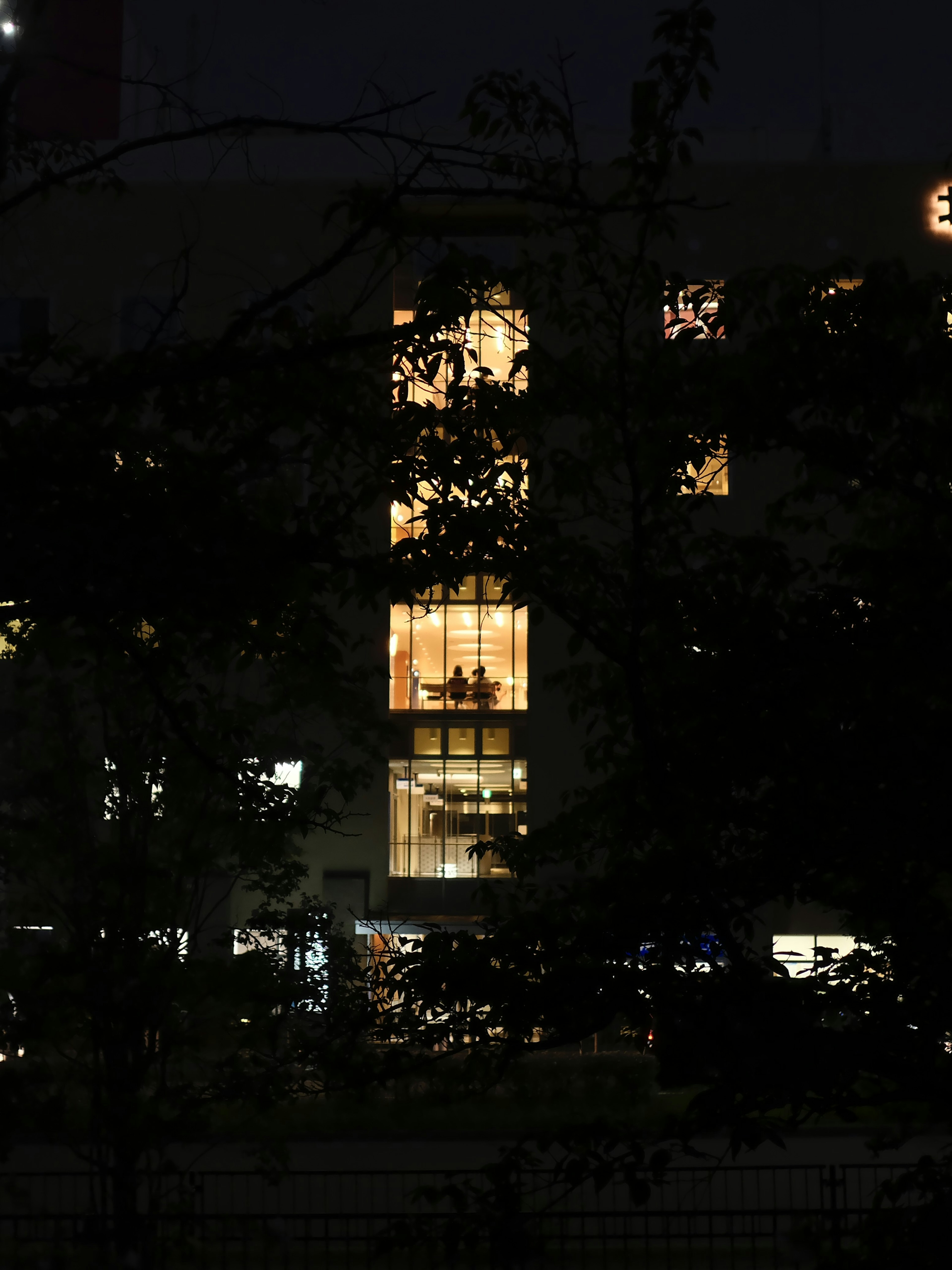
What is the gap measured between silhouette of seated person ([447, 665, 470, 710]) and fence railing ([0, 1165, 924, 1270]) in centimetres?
1711

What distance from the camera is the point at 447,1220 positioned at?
579cm

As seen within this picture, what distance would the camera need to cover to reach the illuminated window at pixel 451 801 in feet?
115

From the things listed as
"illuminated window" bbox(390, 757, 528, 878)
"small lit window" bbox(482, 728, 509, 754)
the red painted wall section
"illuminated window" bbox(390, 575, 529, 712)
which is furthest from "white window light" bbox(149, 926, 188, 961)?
"illuminated window" bbox(390, 575, 529, 712)

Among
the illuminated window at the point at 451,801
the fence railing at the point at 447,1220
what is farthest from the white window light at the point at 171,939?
the illuminated window at the point at 451,801

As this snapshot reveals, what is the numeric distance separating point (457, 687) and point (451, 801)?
3.31 m

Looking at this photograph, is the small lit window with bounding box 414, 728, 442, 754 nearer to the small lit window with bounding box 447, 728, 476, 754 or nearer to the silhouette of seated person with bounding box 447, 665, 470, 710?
the small lit window with bounding box 447, 728, 476, 754

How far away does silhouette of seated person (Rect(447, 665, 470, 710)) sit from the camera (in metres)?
35.7

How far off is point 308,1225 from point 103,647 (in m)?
8.84

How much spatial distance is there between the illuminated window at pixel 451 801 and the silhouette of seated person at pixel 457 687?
89cm

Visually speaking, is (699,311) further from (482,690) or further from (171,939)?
(482,690)

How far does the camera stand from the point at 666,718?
7.05 metres

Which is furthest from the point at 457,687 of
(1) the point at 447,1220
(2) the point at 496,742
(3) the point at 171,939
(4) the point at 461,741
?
(1) the point at 447,1220

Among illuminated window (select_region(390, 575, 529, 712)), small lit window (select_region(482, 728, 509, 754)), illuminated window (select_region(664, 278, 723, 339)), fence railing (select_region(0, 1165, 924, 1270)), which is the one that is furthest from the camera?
illuminated window (select_region(390, 575, 529, 712))

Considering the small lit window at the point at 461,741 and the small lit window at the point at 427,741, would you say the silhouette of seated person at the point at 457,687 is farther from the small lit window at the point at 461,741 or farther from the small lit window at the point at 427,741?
the small lit window at the point at 427,741
